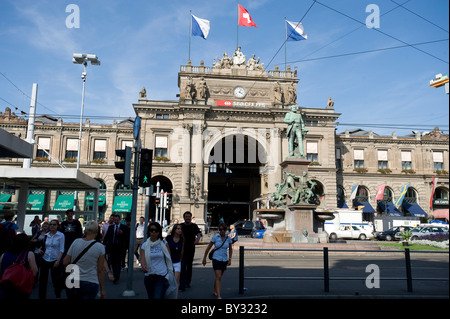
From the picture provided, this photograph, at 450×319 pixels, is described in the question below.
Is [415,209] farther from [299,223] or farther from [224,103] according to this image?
[299,223]

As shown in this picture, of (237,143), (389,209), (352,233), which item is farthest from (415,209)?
(237,143)

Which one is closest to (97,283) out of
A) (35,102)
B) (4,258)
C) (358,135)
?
(4,258)

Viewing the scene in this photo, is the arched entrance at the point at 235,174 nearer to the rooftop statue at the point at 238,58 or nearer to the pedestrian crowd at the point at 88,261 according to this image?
the rooftop statue at the point at 238,58

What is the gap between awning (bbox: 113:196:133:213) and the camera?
47.7 meters

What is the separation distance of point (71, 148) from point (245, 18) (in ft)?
92.9

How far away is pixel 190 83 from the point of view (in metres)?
47.1

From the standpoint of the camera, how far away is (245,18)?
38.5m

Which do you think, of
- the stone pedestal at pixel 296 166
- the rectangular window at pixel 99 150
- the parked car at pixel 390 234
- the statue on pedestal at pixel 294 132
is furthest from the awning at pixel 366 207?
the rectangular window at pixel 99 150

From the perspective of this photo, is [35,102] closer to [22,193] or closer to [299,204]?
[22,193]

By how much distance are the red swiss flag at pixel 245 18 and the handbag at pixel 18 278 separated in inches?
1430

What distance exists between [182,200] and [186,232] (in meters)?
34.7

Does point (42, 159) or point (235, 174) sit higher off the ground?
point (42, 159)

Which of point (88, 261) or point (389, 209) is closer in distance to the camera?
point (88, 261)

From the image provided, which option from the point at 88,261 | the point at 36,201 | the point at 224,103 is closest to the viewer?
the point at 88,261
